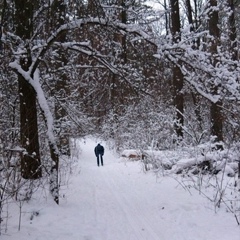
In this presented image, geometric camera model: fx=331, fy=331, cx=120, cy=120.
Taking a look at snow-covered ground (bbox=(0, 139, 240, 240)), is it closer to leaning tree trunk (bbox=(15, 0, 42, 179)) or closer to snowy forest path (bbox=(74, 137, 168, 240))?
snowy forest path (bbox=(74, 137, 168, 240))

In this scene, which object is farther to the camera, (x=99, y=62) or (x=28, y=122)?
(x=99, y=62)

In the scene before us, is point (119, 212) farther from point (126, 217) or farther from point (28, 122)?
point (28, 122)

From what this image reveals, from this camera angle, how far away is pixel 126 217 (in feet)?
21.8

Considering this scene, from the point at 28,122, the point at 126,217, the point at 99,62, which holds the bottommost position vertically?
the point at 126,217

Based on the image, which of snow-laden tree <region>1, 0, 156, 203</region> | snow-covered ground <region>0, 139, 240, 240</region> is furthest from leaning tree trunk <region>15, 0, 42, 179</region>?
snow-covered ground <region>0, 139, 240, 240</region>

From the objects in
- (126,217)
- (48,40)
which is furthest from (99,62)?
(126,217)

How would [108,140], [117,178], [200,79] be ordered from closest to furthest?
[200,79], [117,178], [108,140]

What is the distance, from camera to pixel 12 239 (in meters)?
5.26

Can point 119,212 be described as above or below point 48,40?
below

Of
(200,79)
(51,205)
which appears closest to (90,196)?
(51,205)

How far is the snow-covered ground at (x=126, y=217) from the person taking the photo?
5551mm

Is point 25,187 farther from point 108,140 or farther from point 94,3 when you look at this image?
point 108,140

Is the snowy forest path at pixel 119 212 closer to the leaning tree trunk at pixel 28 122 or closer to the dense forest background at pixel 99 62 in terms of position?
the dense forest background at pixel 99 62

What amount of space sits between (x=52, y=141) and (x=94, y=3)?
117 inches
